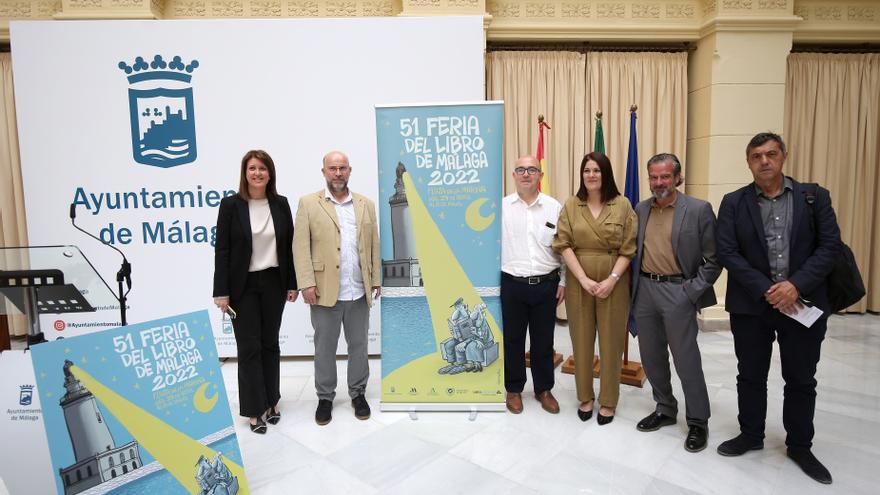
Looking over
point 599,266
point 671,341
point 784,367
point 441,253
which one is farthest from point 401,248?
point 784,367

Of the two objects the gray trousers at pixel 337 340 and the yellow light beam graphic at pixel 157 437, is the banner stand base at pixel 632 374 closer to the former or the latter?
the gray trousers at pixel 337 340

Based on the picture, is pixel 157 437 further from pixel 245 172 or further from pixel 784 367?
pixel 784 367

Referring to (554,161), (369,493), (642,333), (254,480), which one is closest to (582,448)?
(642,333)

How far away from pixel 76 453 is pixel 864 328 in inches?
246

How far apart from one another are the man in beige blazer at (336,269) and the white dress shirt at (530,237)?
793mm

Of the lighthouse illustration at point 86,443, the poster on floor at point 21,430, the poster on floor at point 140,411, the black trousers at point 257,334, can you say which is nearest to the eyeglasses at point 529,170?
the black trousers at point 257,334

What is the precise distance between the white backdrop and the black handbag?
236 cm

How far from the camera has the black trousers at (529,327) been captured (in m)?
2.81

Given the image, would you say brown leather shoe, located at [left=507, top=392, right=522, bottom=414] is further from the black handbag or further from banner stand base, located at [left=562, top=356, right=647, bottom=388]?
the black handbag


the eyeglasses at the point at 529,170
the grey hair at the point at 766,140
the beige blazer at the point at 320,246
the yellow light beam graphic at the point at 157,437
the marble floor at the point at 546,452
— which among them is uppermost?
the grey hair at the point at 766,140

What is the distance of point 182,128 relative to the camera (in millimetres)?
3701

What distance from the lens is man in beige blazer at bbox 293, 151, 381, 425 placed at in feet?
8.91

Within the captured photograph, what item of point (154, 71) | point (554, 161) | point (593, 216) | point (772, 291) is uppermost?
point (154, 71)

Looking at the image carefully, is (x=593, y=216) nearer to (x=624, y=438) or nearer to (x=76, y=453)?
(x=624, y=438)
